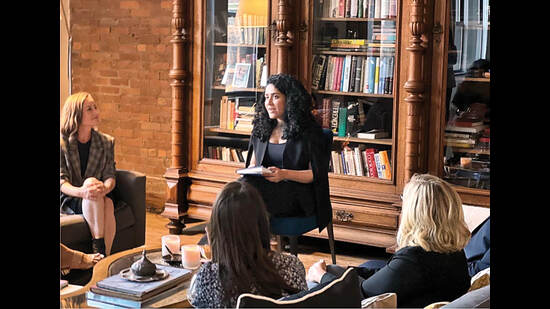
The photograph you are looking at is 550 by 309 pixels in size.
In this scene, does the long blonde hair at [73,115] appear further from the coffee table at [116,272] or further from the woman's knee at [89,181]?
the coffee table at [116,272]

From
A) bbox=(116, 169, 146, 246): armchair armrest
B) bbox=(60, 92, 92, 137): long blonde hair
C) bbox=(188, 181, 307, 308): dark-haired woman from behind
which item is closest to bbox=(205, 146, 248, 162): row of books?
bbox=(116, 169, 146, 246): armchair armrest

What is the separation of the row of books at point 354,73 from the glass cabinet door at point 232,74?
16.7 inches

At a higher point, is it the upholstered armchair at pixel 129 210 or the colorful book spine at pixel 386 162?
the colorful book spine at pixel 386 162

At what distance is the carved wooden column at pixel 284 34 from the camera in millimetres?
4777

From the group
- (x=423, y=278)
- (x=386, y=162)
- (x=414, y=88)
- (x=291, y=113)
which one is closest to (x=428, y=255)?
(x=423, y=278)

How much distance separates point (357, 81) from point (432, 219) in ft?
8.29

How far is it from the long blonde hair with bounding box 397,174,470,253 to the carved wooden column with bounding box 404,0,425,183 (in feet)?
6.68

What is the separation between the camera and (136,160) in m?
6.21

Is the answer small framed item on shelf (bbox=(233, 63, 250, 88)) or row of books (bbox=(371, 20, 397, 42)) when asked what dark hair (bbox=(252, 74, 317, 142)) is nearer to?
row of books (bbox=(371, 20, 397, 42))

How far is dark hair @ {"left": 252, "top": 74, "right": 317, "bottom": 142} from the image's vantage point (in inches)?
163

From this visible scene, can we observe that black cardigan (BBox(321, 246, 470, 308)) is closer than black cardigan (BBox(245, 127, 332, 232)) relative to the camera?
Yes

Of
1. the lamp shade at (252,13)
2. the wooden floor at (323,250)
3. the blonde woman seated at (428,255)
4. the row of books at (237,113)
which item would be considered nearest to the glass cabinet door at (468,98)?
the wooden floor at (323,250)
